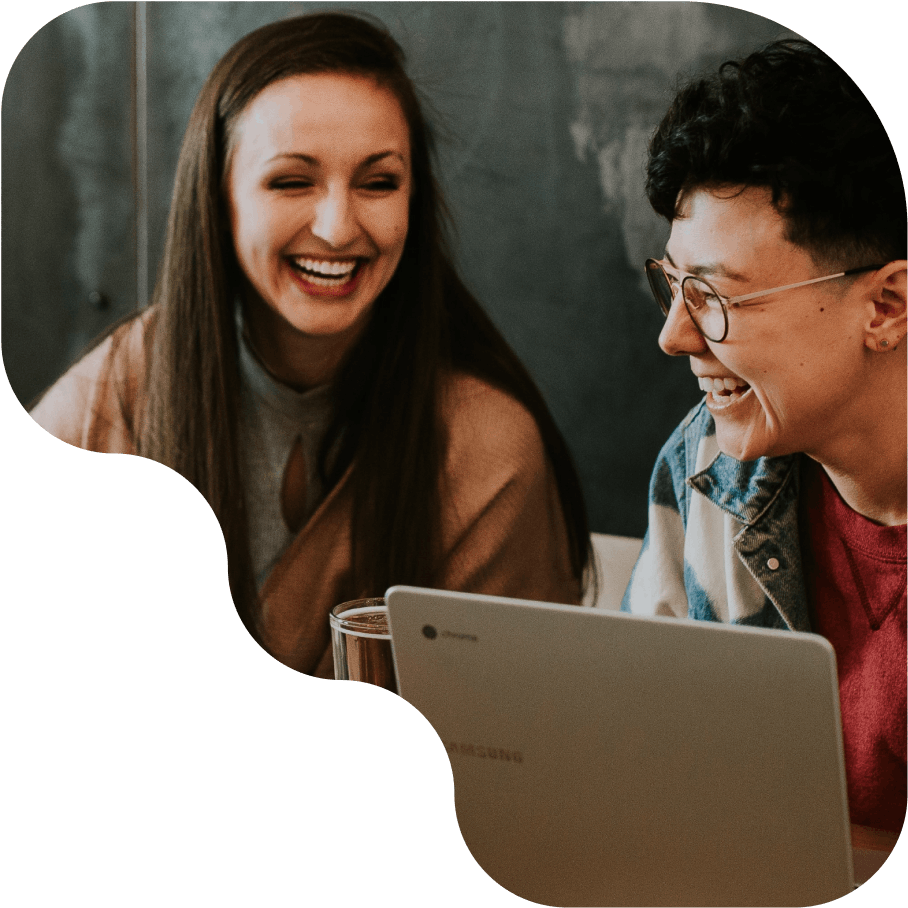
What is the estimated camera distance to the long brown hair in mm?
1516

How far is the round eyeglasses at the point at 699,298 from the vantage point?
135cm

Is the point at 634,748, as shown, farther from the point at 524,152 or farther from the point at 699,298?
the point at 524,152

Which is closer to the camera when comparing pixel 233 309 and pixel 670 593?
pixel 670 593

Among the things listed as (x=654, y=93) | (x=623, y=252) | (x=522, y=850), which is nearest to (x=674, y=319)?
(x=623, y=252)

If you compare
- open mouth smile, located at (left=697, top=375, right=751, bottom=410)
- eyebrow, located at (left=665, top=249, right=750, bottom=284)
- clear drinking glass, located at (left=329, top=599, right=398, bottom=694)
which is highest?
eyebrow, located at (left=665, top=249, right=750, bottom=284)

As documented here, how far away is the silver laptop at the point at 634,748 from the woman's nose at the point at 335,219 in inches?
19.2

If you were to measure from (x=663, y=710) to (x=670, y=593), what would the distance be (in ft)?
0.74

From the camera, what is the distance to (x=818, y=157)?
4.25 ft

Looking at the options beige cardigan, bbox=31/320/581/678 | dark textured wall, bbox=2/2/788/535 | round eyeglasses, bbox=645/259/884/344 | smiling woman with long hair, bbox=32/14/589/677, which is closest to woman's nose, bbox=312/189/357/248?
smiling woman with long hair, bbox=32/14/589/677

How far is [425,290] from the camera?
155 centimetres

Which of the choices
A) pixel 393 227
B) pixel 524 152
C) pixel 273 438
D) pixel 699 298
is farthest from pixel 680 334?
pixel 273 438

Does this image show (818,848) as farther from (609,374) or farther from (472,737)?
(609,374)

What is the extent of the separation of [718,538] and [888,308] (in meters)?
0.35

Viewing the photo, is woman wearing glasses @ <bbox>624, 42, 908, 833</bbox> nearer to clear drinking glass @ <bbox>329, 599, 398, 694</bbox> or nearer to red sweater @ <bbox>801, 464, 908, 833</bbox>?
red sweater @ <bbox>801, 464, 908, 833</bbox>
